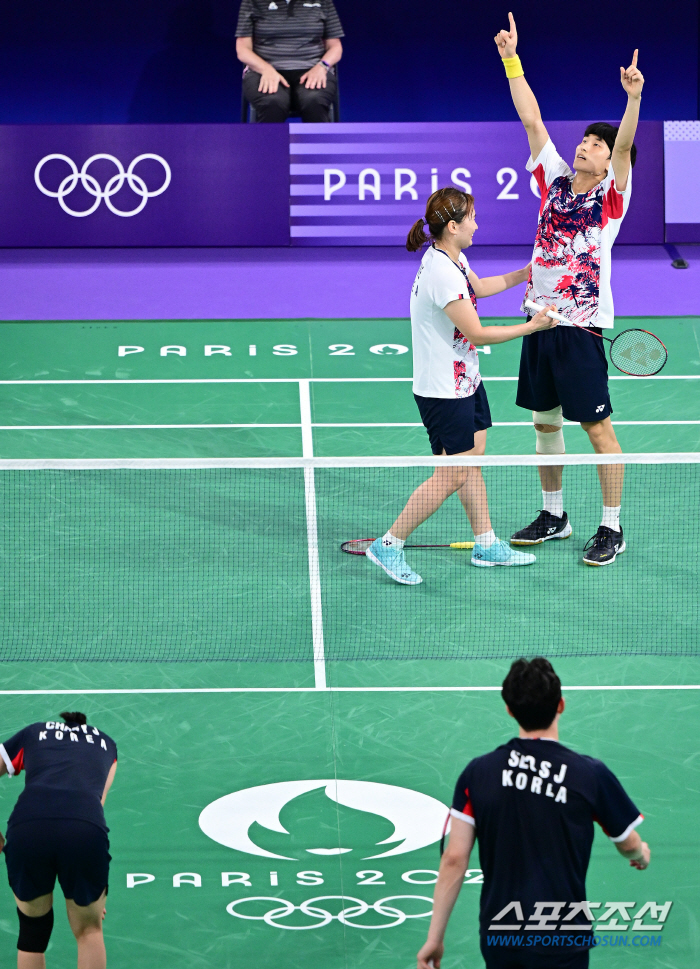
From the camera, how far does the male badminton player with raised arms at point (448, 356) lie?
7.38m

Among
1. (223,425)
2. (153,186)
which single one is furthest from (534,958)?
(153,186)

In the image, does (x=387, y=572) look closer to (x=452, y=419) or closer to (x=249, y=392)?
(x=452, y=419)

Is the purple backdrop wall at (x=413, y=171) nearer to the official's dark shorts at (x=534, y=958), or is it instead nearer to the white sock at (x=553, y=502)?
the white sock at (x=553, y=502)

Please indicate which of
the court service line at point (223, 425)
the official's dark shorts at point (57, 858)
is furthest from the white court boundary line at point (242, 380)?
the official's dark shorts at point (57, 858)

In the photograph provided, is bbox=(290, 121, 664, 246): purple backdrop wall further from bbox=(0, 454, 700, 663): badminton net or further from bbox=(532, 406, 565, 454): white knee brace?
bbox=(532, 406, 565, 454): white knee brace

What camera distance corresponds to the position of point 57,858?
13.9 ft

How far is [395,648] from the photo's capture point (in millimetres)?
7219

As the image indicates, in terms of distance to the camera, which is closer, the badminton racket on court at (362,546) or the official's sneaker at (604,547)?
the official's sneaker at (604,547)

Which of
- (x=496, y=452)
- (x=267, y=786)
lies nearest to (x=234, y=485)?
(x=496, y=452)

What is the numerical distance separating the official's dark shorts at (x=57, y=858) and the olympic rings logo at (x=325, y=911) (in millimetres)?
983

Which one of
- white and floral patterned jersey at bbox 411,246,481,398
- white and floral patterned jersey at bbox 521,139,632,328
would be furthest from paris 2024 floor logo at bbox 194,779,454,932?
white and floral patterned jersey at bbox 521,139,632,328

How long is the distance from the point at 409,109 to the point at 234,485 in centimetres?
959

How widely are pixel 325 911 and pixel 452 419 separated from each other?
324 centimetres

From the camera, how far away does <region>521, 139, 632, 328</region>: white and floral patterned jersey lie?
25.5 feet
